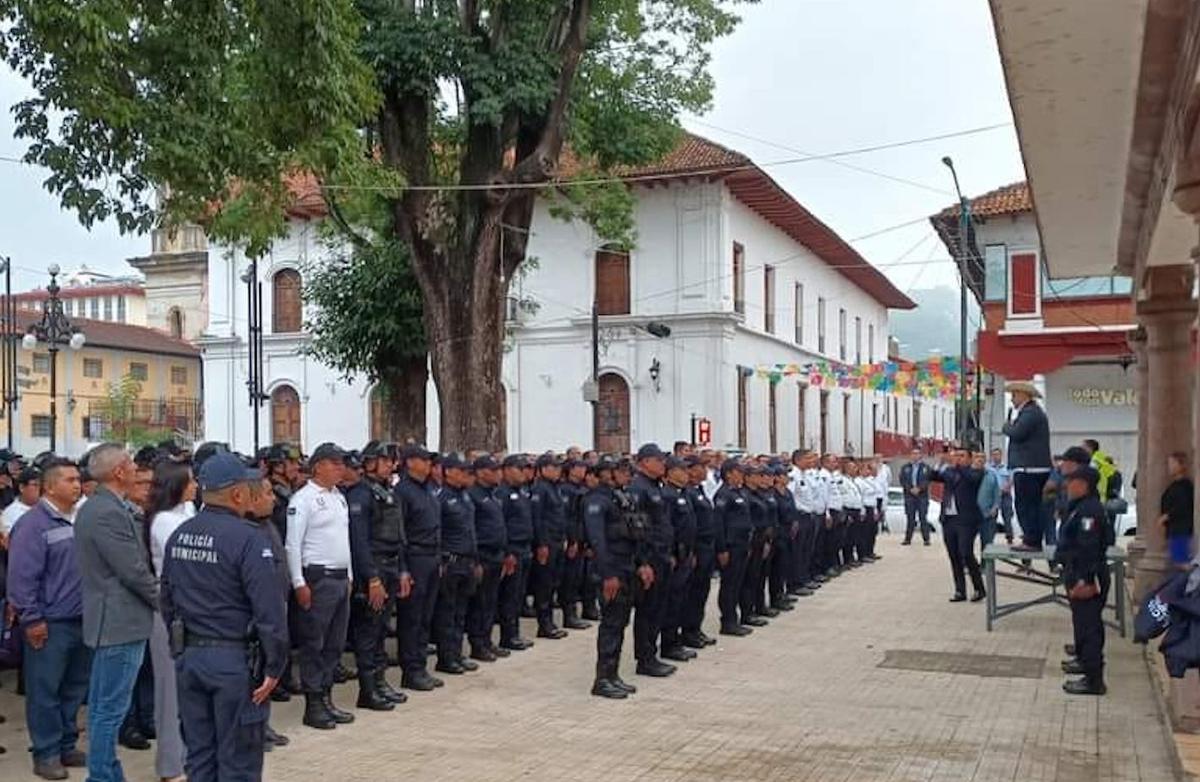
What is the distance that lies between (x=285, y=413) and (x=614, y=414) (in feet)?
36.3

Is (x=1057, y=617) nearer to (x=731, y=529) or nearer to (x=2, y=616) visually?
(x=731, y=529)

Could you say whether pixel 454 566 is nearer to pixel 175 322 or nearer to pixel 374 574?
pixel 374 574

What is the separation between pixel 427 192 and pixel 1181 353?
1079cm

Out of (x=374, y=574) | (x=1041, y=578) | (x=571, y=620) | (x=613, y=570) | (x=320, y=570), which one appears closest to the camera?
(x=320, y=570)

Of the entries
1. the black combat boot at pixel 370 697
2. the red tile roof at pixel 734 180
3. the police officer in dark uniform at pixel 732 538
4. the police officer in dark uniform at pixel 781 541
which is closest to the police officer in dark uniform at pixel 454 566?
the black combat boot at pixel 370 697

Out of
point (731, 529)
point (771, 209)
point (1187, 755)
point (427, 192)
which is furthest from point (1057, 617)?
point (771, 209)

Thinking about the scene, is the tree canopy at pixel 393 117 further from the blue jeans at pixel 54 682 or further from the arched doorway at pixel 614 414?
the arched doorway at pixel 614 414

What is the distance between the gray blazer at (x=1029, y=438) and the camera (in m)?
12.2

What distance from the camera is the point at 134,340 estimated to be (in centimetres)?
6131

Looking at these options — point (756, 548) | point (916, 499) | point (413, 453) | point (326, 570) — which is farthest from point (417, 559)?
point (916, 499)

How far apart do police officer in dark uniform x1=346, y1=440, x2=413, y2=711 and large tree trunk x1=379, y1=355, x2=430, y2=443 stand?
1287 cm

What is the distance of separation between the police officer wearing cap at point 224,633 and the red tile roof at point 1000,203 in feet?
93.3

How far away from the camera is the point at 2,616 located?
834cm

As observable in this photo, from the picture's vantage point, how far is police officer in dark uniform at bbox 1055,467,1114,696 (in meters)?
9.70
